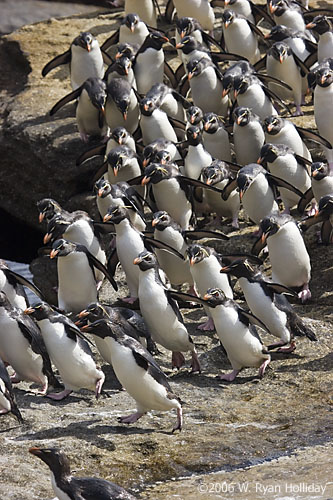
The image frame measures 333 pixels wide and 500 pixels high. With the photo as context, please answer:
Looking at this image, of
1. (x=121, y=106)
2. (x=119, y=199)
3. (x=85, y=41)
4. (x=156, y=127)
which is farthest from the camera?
(x=85, y=41)

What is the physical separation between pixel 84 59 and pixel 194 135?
2836 millimetres

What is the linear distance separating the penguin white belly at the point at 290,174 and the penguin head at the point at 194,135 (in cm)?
79

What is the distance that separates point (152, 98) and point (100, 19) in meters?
5.19

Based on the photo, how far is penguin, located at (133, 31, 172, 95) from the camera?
41.8 ft

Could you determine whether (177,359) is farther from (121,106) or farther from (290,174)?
(121,106)

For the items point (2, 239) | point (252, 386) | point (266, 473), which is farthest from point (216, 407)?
point (2, 239)

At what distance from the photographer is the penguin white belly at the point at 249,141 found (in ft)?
36.6

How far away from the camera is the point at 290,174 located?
1066cm

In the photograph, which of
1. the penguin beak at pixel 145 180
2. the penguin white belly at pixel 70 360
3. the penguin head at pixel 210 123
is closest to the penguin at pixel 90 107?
the penguin head at pixel 210 123

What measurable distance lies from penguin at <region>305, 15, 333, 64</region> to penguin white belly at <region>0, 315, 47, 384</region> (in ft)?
19.5

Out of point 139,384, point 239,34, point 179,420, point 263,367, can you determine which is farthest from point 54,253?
point 239,34

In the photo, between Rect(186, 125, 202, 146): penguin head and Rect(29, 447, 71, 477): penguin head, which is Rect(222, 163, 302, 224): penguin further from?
Rect(29, 447, 71, 477): penguin head

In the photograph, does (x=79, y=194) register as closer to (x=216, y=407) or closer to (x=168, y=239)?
(x=168, y=239)

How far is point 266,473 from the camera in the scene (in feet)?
21.7
